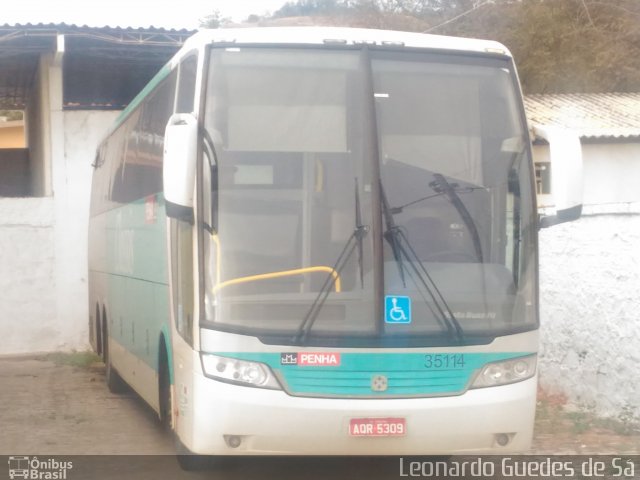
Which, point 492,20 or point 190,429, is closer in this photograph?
point 190,429

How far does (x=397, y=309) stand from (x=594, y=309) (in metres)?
3.85

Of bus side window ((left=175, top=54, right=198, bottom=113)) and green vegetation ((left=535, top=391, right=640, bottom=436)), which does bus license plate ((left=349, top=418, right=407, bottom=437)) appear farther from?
green vegetation ((left=535, top=391, right=640, bottom=436))

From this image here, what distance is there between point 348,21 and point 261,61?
113 feet

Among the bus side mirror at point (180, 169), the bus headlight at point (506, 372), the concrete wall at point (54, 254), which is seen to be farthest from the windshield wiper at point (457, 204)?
the concrete wall at point (54, 254)

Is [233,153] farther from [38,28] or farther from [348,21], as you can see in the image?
[348,21]

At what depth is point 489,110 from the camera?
22.6 ft

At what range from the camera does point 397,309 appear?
246 inches

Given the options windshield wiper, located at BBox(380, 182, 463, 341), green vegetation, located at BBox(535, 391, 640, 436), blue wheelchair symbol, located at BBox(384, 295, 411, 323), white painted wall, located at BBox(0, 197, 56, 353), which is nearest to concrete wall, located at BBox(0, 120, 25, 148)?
white painted wall, located at BBox(0, 197, 56, 353)

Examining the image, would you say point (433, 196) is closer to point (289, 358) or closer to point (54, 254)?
point (289, 358)

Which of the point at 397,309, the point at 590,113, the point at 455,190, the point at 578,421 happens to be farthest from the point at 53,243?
the point at 590,113

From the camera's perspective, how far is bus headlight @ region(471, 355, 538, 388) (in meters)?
6.43

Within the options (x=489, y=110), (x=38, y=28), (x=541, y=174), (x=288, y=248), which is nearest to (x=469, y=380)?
(x=288, y=248)

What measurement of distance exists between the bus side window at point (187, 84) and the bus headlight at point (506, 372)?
8.32 ft

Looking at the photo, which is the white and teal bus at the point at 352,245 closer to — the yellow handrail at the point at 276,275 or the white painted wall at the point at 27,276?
the yellow handrail at the point at 276,275
